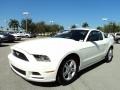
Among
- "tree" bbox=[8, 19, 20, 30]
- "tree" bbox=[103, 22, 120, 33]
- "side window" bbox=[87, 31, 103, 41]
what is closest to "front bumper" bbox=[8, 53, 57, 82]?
"side window" bbox=[87, 31, 103, 41]

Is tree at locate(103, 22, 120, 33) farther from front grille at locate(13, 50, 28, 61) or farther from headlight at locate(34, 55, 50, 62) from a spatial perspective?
headlight at locate(34, 55, 50, 62)

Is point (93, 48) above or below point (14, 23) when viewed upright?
below

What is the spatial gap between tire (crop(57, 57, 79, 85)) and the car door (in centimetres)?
47

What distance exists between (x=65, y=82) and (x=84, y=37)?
5.75 ft

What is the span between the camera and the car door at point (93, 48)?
573 centimetres

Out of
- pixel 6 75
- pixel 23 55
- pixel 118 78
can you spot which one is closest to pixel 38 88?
pixel 23 55

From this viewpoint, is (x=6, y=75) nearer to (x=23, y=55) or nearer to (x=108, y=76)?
(x=23, y=55)

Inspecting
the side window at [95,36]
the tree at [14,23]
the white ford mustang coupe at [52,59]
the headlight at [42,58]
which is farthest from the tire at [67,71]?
the tree at [14,23]

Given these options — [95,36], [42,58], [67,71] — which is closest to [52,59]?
[42,58]

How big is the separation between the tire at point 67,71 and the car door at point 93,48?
47cm

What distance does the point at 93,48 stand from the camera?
20.2ft

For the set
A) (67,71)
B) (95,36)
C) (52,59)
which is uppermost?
(95,36)

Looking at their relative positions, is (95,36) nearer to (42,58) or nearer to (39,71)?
(42,58)

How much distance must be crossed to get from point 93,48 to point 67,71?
4.95 feet
